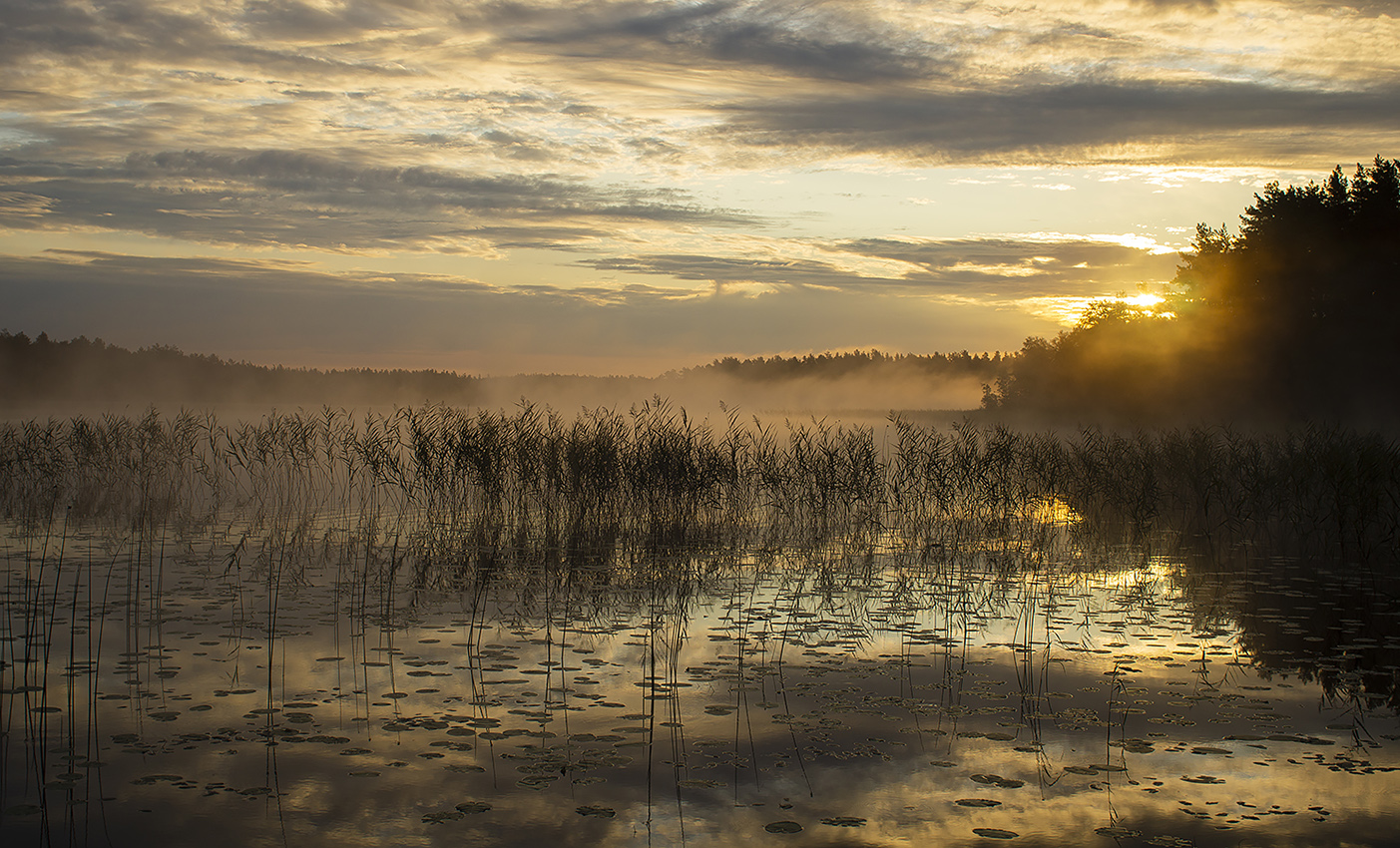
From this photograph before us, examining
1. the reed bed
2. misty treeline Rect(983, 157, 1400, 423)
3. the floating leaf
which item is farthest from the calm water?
misty treeline Rect(983, 157, 1400, 423)

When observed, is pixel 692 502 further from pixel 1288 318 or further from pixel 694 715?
pixel 1288 318

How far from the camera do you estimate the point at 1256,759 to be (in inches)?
218

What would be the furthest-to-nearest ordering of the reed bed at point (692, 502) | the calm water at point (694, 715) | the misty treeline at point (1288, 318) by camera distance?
1. the misty treeline at point (1288, 318)
2. the reed bed at point (692, 502)
3. the calm water at point (694, 715)

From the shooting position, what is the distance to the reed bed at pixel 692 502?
13703mm

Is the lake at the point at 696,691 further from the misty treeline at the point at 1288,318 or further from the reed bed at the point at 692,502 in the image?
the misty treeline at the point at 1288,318

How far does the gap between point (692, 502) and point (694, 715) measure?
36.0 feet

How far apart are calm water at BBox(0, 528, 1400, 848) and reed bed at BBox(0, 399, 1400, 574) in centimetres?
305

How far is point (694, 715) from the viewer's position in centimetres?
618

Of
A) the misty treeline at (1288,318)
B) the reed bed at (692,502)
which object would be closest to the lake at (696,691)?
the reed bed at (692,502)

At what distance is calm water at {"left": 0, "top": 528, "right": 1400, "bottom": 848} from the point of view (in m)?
4.70

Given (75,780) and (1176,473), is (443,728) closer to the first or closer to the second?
(75,780)

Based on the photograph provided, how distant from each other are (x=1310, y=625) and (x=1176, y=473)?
1133cm

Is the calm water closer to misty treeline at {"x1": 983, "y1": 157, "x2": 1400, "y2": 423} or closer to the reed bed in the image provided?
the reed bed

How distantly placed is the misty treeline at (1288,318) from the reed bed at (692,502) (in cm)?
1586
